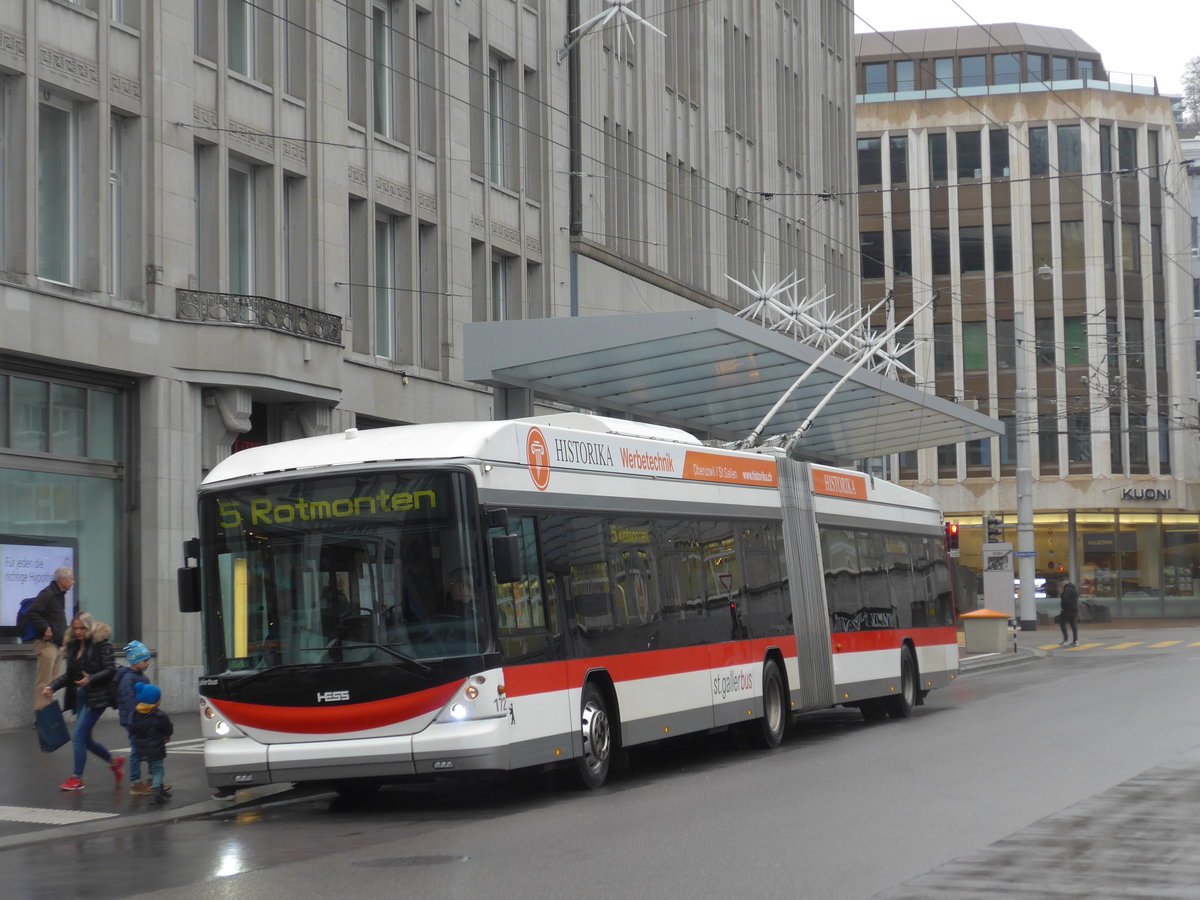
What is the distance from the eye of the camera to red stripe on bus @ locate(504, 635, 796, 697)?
13.3 m

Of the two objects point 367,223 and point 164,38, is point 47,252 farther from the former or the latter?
point 367,223

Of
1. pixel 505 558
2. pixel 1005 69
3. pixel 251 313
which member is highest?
pixel 1005 69

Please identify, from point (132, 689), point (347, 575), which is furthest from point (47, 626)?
point (347, 575)

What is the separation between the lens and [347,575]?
1299 cm

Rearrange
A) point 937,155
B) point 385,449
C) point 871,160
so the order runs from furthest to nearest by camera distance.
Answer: point 871,160 → point 937,155 → point 385,449

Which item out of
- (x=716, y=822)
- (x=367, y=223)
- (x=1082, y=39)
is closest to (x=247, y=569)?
(x=716, y=822)

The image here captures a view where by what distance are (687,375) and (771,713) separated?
6793 mm

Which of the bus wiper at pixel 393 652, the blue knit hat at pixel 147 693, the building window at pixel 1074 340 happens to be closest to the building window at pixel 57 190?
the blue knit hat at pixel 147 693

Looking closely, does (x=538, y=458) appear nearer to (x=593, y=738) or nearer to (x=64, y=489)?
(x=593, y=738)

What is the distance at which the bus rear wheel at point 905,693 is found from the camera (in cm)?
2225

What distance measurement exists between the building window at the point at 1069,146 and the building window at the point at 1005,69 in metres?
4.05

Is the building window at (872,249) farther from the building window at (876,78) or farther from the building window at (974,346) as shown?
the building window at (876,78)

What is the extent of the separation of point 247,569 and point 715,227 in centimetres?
3165

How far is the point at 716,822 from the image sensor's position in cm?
1153
